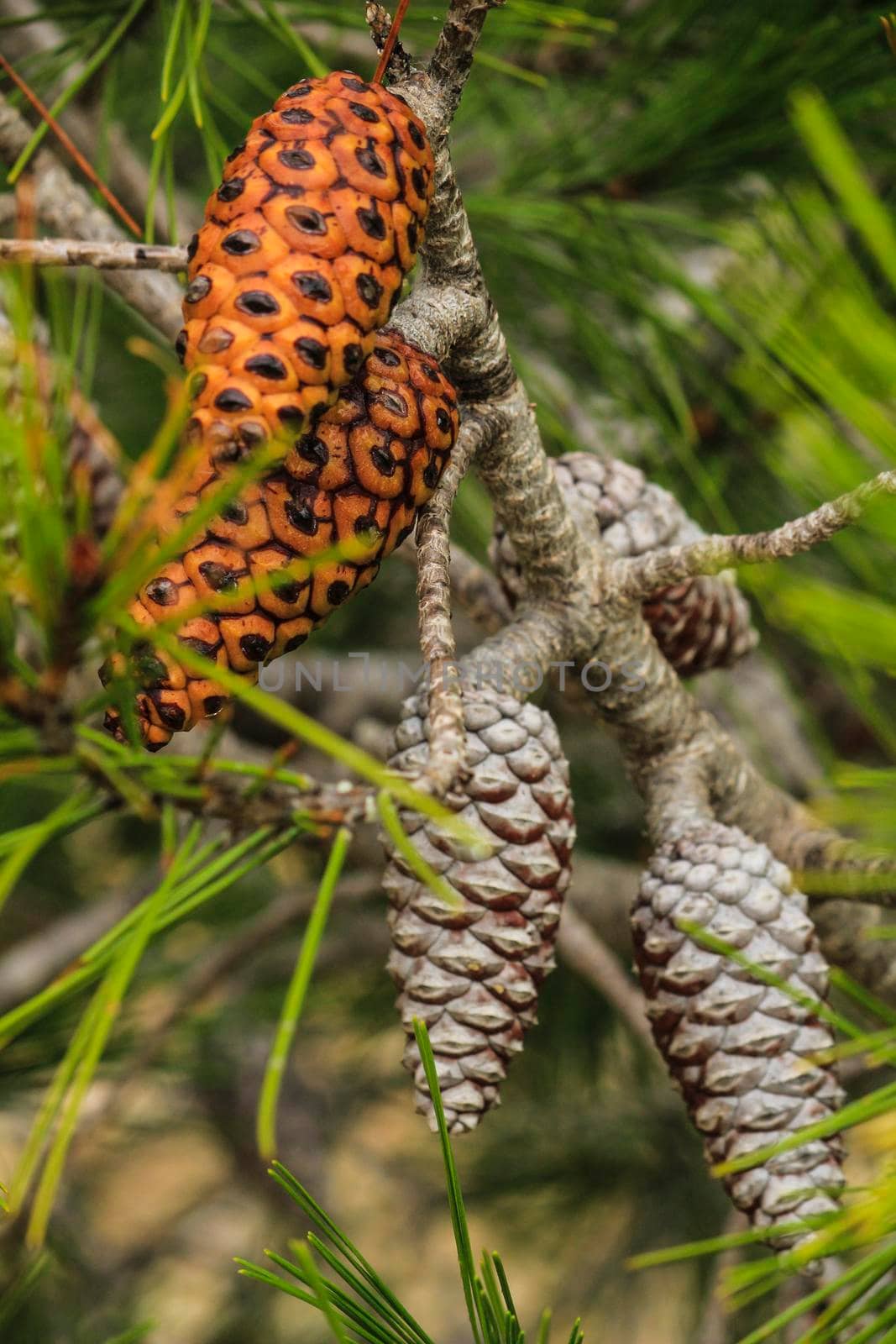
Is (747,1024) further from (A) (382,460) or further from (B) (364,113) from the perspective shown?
(B) (364,113)

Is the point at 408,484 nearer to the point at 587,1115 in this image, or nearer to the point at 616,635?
the point at 616,635

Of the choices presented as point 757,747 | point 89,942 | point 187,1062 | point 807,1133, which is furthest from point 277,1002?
point 807,1133

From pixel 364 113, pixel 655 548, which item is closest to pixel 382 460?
pixel 364 113

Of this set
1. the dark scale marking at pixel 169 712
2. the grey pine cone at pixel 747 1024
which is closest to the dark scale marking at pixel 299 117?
the dark scale marking at pixel 169 712

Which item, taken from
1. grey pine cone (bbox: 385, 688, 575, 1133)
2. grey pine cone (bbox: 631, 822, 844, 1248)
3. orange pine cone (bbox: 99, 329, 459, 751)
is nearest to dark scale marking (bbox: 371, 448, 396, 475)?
orange pine cone (bbox: 99, 329, 459, 751)

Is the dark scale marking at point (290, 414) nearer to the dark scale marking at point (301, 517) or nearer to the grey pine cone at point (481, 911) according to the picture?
the dark scale marking at point (301, 517)

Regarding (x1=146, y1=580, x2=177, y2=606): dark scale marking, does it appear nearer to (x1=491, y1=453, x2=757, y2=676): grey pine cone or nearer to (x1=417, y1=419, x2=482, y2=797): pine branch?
(x1=417, y1=419, x2=482, y2=797): pine branch

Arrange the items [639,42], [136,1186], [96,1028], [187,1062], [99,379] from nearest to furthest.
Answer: [96,1028], [639,42], [187,1062], [99,379], [136,1186]

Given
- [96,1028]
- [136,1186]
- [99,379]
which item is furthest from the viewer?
[136,1186]
